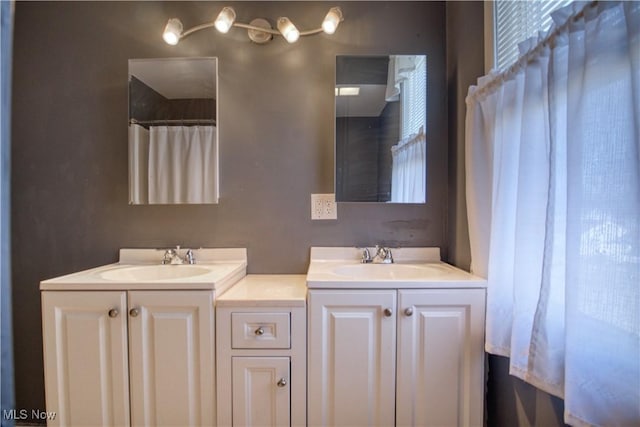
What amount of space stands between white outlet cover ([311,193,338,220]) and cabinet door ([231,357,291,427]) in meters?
0.69

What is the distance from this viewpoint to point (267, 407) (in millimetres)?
1019

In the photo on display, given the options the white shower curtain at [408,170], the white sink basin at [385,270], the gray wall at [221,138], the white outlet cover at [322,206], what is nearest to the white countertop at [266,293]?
the gray wall at [221,138]

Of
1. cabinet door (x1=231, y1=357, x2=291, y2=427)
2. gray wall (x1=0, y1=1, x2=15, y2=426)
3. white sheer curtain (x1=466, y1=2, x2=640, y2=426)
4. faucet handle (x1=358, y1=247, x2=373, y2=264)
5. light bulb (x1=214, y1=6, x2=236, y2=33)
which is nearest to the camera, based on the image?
gray wall (x1=0, y1=1, x2=15, y2=426)

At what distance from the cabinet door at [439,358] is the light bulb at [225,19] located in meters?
1.40

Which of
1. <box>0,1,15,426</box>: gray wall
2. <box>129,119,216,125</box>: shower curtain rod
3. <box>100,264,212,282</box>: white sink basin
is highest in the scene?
<box>129,119,216,125</box>: shower curtain rod

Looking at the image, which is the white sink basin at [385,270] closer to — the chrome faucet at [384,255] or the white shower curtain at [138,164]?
the chrome faucet at [384,255]

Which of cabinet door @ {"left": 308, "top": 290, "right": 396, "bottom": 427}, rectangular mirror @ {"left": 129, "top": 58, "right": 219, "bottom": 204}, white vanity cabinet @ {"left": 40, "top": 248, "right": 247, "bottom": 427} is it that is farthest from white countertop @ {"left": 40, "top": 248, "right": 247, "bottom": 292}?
cabinet door @ {"left": 308, "top": 290, "right": 396, "bottom": 427}

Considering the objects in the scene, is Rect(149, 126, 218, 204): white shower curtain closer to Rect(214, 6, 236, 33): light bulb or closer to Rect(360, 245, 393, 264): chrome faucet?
Rect(214, 6, 236, 33): light bulb

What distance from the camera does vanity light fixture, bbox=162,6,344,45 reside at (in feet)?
4.27

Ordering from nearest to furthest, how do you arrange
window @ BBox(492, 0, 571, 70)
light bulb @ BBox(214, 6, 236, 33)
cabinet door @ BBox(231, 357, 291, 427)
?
window @ BBox(492, 0, 571, 70)
cabinet door @ BBox(231, 357, 291, 427)
light bulb @ BBox(214, 6, 236, 33)

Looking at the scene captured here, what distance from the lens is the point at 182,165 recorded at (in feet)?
4.69

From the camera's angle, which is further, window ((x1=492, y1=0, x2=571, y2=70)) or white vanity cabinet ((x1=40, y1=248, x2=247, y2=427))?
white vanity cabinet ((x1=40, y1=248, x2=247, y2=427))

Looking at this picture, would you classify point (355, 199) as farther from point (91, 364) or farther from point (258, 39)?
point (91, 364)

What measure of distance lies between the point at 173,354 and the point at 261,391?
1.14 ft
